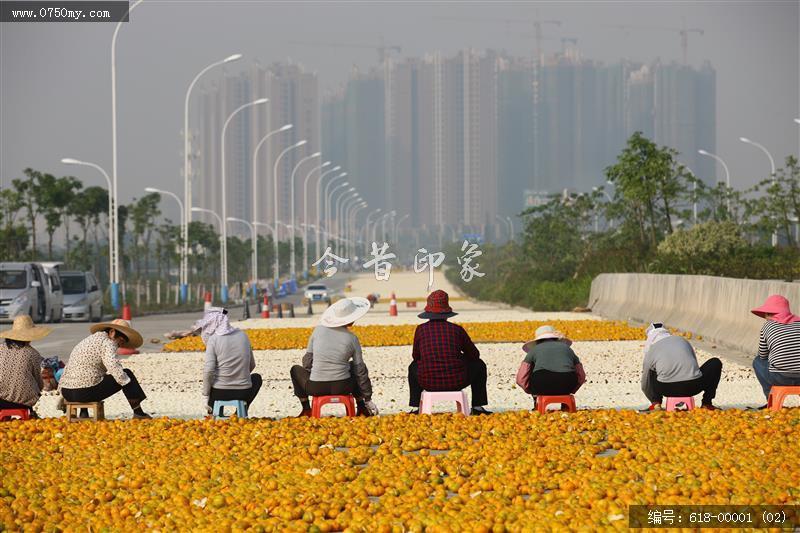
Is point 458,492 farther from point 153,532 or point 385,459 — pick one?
point 153,532

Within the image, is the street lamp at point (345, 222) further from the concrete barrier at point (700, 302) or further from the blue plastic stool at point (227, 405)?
the blue plastic stool at point (227, 405)

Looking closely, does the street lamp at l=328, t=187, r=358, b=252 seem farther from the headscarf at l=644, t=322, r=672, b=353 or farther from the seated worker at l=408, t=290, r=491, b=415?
the seated worker at l=408, t=290, r=491, b=415

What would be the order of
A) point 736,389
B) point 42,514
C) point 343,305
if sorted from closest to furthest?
point 42,514
point 343,305
point 736,389

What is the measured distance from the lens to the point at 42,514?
888 cm

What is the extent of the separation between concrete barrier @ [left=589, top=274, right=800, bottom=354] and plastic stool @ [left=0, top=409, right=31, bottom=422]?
12.5m

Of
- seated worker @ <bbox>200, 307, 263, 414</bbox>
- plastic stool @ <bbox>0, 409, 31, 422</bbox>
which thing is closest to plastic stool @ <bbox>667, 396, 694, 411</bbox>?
seated worker @ <bbox>200, 307, 263, 414</bbox>

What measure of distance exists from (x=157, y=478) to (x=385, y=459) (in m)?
1.78

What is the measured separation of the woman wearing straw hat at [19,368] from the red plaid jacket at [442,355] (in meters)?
3.77

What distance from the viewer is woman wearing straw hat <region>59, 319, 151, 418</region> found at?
13.3 meters

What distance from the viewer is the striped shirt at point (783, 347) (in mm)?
13391

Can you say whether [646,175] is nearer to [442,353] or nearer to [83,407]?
[442,353]

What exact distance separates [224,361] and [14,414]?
2151 millimetres

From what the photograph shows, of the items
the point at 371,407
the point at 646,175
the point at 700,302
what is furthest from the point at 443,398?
the point at 646,175

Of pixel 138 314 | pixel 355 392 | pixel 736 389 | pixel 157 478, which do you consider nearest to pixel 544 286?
pixel 138 314
